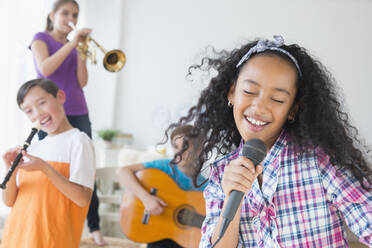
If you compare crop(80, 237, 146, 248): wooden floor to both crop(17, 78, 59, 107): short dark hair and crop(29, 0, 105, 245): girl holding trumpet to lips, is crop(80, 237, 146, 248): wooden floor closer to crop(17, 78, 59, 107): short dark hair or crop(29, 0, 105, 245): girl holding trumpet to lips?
crop(29, 0, 105, 245): girl holding trumpet to lips

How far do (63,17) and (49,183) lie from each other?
1.02 metres

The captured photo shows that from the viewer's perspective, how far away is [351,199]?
791mm

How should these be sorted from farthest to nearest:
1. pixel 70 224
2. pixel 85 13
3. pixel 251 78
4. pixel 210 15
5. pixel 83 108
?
1. pixel 210 15
2. pixel 85 13
3. pixel 83 108
4. pixel 70 224
5. pixel 251 78

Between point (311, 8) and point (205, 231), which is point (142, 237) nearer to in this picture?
point (205, 231)

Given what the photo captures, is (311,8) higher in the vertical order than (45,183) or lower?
higher

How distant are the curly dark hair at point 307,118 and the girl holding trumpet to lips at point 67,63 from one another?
1069 mm

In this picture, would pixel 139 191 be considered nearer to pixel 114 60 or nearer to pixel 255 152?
pixel 114 60

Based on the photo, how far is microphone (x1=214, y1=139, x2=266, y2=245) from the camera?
0.73m

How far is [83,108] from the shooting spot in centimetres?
→ 200

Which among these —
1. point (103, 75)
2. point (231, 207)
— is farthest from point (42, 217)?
point (103, 75)

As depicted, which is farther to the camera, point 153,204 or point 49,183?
point 153,204

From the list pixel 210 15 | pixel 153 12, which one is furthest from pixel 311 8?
pixel 153 12

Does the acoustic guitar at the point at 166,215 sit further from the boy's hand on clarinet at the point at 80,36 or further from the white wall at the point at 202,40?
the white wall at the point at 202,40

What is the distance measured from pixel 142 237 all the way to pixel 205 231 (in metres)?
1.12
